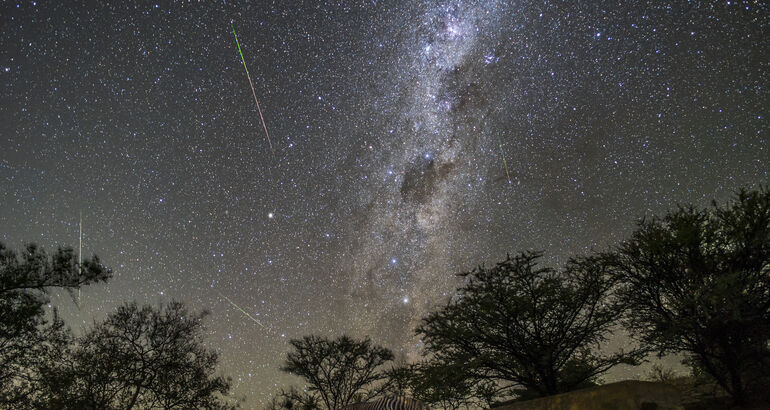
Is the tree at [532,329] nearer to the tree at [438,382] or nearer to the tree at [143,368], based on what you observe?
the tree at [438,382]

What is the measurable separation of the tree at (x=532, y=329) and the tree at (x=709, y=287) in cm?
117

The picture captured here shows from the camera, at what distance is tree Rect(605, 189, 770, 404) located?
11.2 meters

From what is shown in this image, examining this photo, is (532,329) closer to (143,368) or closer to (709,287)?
(709,287)

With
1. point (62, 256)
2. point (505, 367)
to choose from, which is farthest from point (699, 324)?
point (62, 256)

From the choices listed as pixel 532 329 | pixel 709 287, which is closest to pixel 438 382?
pixel 532 329

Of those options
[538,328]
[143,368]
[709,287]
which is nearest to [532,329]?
[538,328]

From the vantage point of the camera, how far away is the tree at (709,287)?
36.8ft

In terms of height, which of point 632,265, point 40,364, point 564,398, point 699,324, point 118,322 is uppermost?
point 118,322

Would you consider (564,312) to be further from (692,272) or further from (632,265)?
(692,272)

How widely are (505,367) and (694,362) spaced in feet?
20.7

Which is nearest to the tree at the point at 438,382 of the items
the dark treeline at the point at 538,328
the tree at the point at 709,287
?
the dark treeline at the point at 538,328

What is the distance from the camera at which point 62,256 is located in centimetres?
1368

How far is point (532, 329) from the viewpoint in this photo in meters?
15.2

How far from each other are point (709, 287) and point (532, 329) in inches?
235
